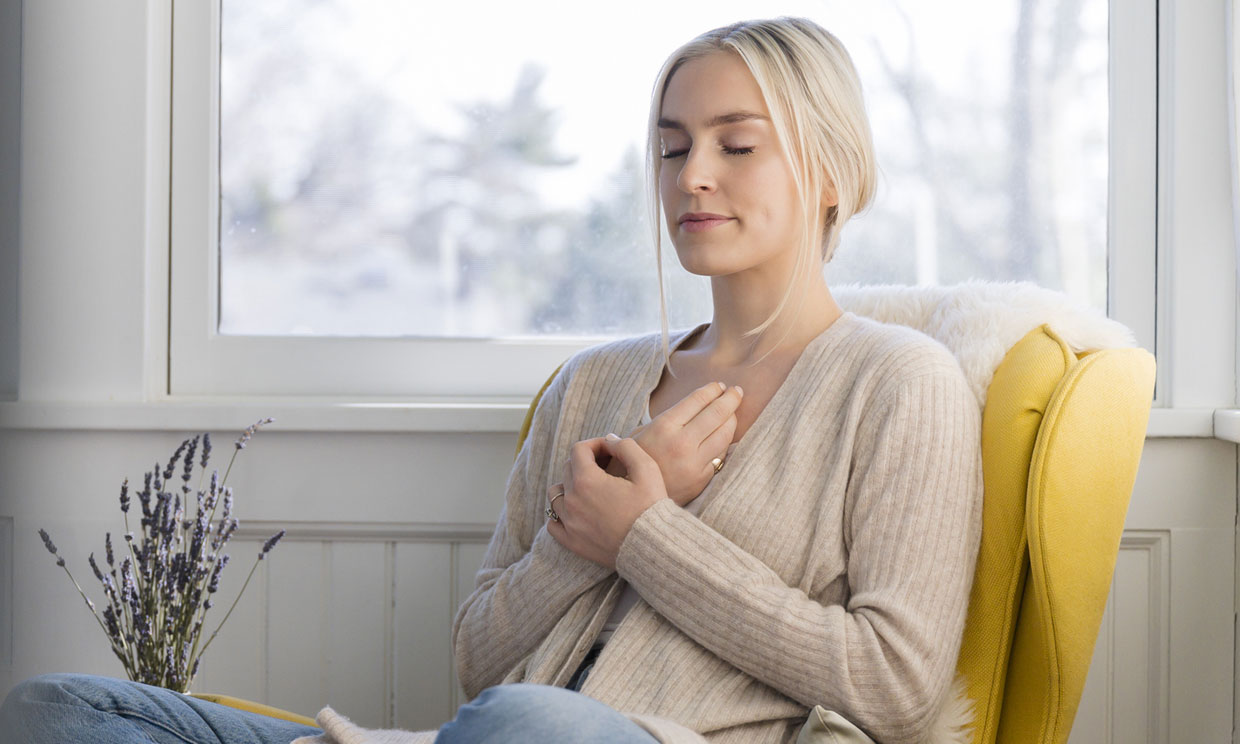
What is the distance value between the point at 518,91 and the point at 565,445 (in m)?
0.74

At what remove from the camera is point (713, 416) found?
112 centimetres

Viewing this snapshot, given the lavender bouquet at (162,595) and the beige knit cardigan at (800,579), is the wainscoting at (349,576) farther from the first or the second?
the beige knit cardigan at (800,579)

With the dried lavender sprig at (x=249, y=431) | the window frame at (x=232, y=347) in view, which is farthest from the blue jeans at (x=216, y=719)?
the window frame at (x=232, y=347)

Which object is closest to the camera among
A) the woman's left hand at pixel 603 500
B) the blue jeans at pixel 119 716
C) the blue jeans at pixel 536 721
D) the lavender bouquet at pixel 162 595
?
the blue jeans at pixel 536 721

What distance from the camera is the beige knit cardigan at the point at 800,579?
959 mm

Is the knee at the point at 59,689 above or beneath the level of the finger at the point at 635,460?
beneath

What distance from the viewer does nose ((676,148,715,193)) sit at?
1.14m

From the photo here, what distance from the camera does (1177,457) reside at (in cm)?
154

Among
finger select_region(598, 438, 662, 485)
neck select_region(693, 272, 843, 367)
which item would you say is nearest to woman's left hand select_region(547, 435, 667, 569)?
finger select_region(598, 438, 662, 485)

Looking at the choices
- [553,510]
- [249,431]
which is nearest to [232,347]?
[249,431]

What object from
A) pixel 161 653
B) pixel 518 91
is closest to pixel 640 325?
pixel 518 91

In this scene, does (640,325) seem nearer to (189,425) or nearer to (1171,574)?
(189,425)

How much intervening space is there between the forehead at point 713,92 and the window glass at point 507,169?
0.52m

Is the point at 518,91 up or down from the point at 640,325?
up
